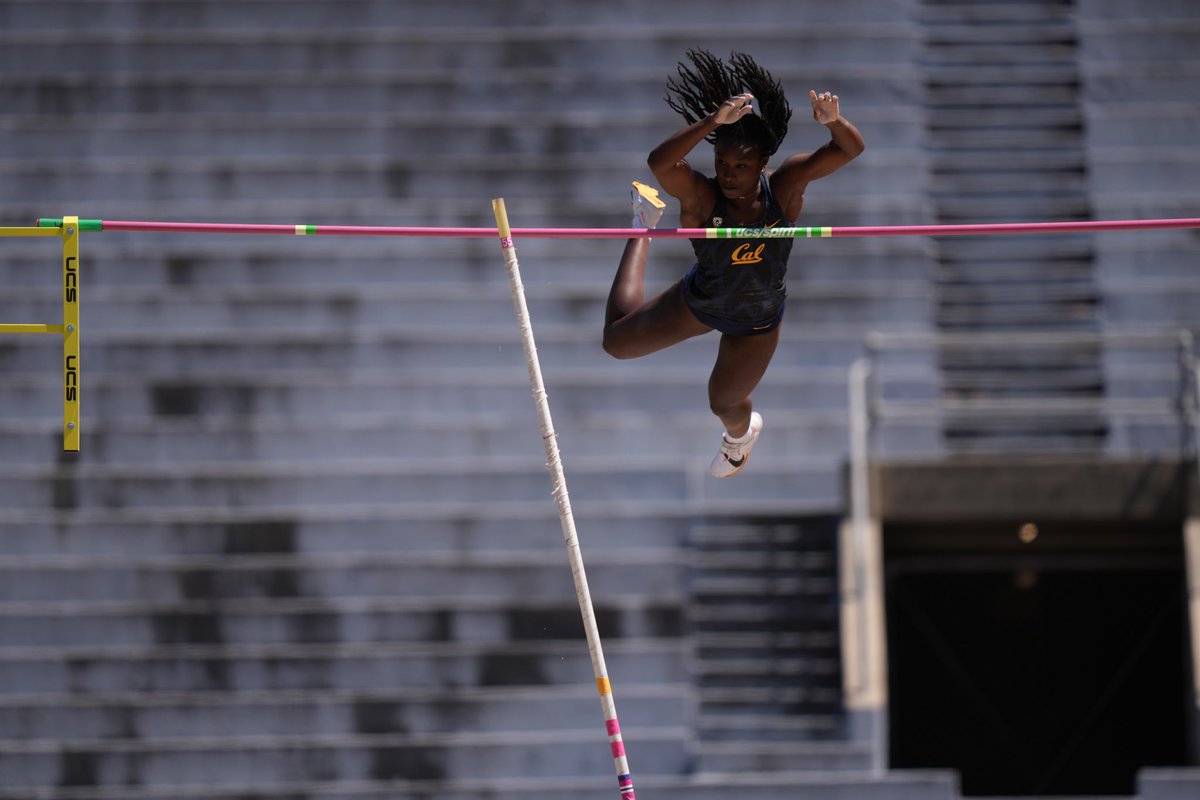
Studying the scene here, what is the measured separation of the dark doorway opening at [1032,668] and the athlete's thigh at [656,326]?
16.7ft

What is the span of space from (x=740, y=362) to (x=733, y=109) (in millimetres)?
1257

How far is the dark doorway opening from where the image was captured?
37.4 ft

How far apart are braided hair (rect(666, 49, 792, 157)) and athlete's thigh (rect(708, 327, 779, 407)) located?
79 cm

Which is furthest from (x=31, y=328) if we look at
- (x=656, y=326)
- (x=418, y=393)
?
(x=418, y=393)

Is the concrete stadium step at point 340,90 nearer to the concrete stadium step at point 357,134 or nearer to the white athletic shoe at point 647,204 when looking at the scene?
the concrete stadium step at point 357,134

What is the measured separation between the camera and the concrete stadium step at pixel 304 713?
10133 mm

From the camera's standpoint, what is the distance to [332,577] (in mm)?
10602

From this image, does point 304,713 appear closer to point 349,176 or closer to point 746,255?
point 349,176

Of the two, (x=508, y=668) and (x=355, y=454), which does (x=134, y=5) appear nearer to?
(x=355, y=454)

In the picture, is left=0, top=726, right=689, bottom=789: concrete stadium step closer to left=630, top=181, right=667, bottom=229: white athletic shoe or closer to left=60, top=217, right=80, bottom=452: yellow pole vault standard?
left=60, top=217, right=80, bottom=452: yellow pole vault standard

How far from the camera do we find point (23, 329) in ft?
21.9

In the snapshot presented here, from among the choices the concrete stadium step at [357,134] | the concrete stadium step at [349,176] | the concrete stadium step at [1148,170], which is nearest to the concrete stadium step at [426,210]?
the concrete stadium step at [349,176]

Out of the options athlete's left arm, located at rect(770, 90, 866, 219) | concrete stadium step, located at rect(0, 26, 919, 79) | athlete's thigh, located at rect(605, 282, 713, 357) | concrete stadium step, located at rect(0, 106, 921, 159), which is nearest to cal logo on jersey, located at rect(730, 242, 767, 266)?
athlete's left arm, located at rect(770, 90, 866, 219)

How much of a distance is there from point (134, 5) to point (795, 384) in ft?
17.6
